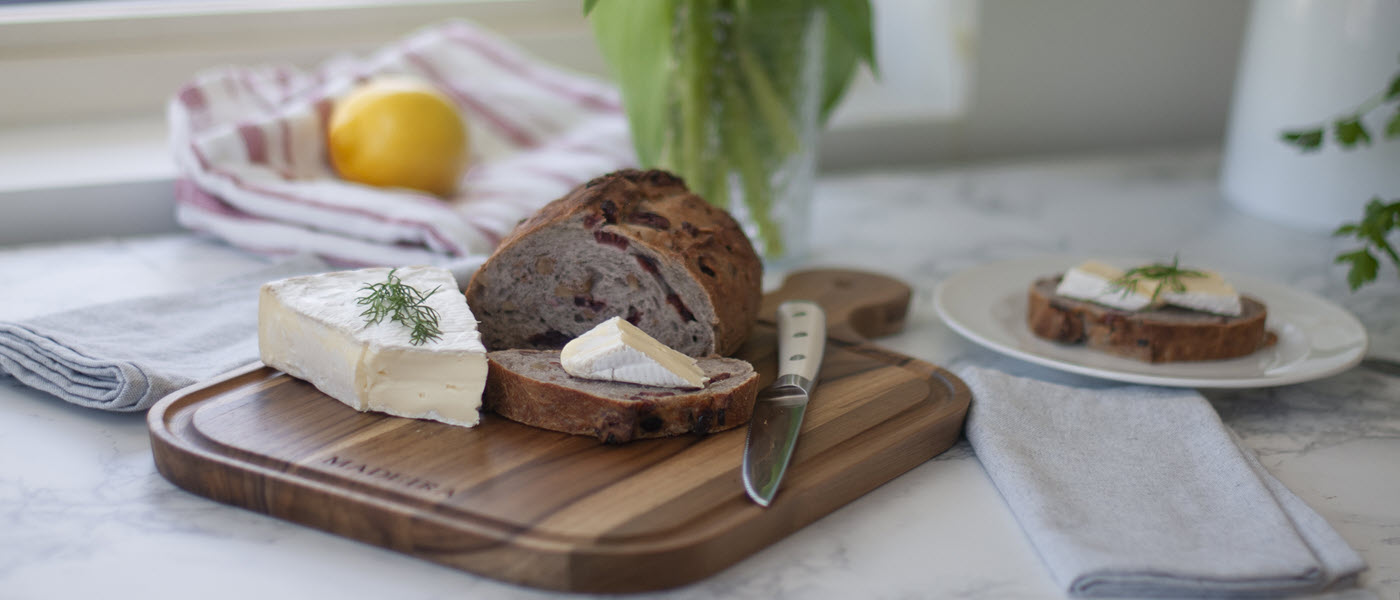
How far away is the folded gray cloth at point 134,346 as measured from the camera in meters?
1.40

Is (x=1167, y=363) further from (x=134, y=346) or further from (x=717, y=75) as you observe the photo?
(x=134, y=346)

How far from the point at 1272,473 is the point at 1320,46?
4.06ft

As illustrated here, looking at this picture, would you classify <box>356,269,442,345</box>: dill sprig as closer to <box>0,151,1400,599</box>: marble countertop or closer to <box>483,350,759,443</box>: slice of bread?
<box>483,350,759,443</box>: slice of bread

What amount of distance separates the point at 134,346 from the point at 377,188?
2.30 feet

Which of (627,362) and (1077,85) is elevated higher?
(1077,85)

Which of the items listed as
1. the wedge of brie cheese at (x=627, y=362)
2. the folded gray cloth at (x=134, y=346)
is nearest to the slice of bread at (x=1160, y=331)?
the wedge of brie cheese at (x=627, y=362)

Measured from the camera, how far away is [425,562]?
1117 millimetres

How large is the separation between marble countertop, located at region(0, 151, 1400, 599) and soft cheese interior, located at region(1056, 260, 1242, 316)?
0.13 m

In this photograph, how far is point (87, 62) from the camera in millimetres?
2428

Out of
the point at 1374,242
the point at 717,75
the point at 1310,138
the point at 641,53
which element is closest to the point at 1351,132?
the point at 1310,138

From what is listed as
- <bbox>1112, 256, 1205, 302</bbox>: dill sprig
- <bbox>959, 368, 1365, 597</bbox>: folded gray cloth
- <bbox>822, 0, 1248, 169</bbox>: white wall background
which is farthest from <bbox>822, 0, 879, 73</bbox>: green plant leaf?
<bbox>822, 0, 1248, 169</bbox>: white wall background

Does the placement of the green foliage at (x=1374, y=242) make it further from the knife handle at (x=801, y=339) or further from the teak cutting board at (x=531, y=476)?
the knife handle at (x=801, y=339)

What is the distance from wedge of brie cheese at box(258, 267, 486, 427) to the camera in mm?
1296

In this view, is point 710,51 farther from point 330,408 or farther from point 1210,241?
point 1210,241
